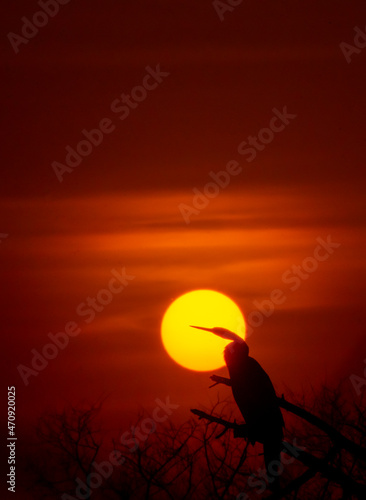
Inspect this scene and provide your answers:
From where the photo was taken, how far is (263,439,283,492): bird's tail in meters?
9.01

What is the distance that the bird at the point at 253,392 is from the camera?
10.7 meters

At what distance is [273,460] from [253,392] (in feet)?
5.53

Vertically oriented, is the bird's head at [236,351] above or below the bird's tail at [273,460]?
above

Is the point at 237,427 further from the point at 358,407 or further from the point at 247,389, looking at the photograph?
the point at 358,407

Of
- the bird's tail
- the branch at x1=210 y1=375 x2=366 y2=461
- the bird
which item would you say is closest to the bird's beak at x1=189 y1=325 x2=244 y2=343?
the bird

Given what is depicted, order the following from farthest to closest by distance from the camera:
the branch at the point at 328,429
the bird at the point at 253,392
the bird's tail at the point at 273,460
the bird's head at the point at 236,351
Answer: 1. the bird's head at the point at 236,351
2. the bird at the point at 253,392
3. the bird's tail at the point at 273,460
4. the branch at the point at 328,429

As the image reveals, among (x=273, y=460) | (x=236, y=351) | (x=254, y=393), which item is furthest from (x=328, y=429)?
(x=236, y=351)

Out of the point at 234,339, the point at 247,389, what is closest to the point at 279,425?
the point at 247,389

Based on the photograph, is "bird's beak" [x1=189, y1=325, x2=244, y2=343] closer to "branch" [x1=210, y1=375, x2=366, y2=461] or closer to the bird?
the bird

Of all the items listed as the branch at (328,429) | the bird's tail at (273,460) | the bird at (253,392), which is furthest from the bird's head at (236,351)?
the branch at (328,429)

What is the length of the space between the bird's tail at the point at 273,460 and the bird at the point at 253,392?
71mm

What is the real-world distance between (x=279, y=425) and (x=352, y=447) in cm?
454

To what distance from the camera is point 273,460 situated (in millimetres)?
9969

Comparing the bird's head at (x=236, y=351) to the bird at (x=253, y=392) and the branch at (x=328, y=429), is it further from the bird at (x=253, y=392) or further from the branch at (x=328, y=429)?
the branch at (x=328, y=429)
